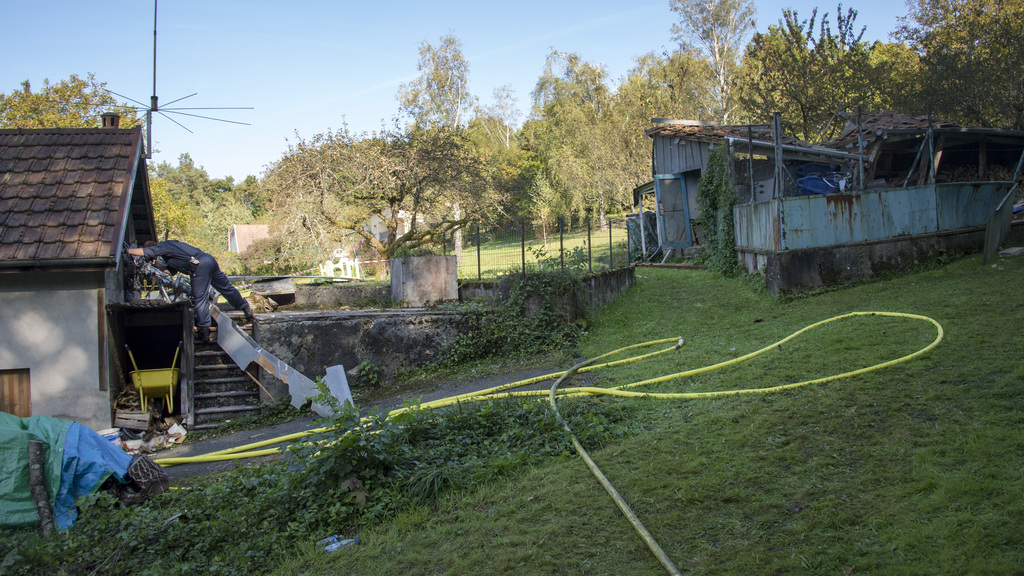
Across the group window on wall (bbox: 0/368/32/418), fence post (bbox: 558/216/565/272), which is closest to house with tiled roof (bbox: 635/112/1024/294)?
fence post (bbox: 558/216/565/272)

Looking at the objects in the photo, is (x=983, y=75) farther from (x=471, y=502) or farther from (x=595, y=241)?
(x=471, y=502)

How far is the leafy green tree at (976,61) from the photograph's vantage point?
1830cm

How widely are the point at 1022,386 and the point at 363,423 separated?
485 cm

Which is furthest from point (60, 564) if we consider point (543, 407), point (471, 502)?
point (543, 407)

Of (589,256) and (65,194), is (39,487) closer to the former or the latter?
(65,194)

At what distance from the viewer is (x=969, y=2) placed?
21109 mm

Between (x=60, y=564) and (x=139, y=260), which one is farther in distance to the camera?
(x=139, y=260)

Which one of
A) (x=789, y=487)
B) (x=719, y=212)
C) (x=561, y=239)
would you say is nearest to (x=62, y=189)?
(x=561, y=239)

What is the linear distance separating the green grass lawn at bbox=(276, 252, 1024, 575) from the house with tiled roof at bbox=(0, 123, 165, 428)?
6155 mm

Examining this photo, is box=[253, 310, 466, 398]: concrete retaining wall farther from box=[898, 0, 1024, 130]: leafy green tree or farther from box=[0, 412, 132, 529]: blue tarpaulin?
box=[898, 0, 1024, 130]: leafy green tree

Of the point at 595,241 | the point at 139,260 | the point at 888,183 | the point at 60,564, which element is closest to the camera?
the point at 60,564

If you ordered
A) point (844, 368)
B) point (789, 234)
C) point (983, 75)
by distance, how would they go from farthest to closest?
1. point (983, 75)
2. point (789, 234)
3. point (844, 368)

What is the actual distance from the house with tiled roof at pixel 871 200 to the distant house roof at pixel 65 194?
10288 mm

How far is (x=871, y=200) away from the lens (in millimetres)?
11070
